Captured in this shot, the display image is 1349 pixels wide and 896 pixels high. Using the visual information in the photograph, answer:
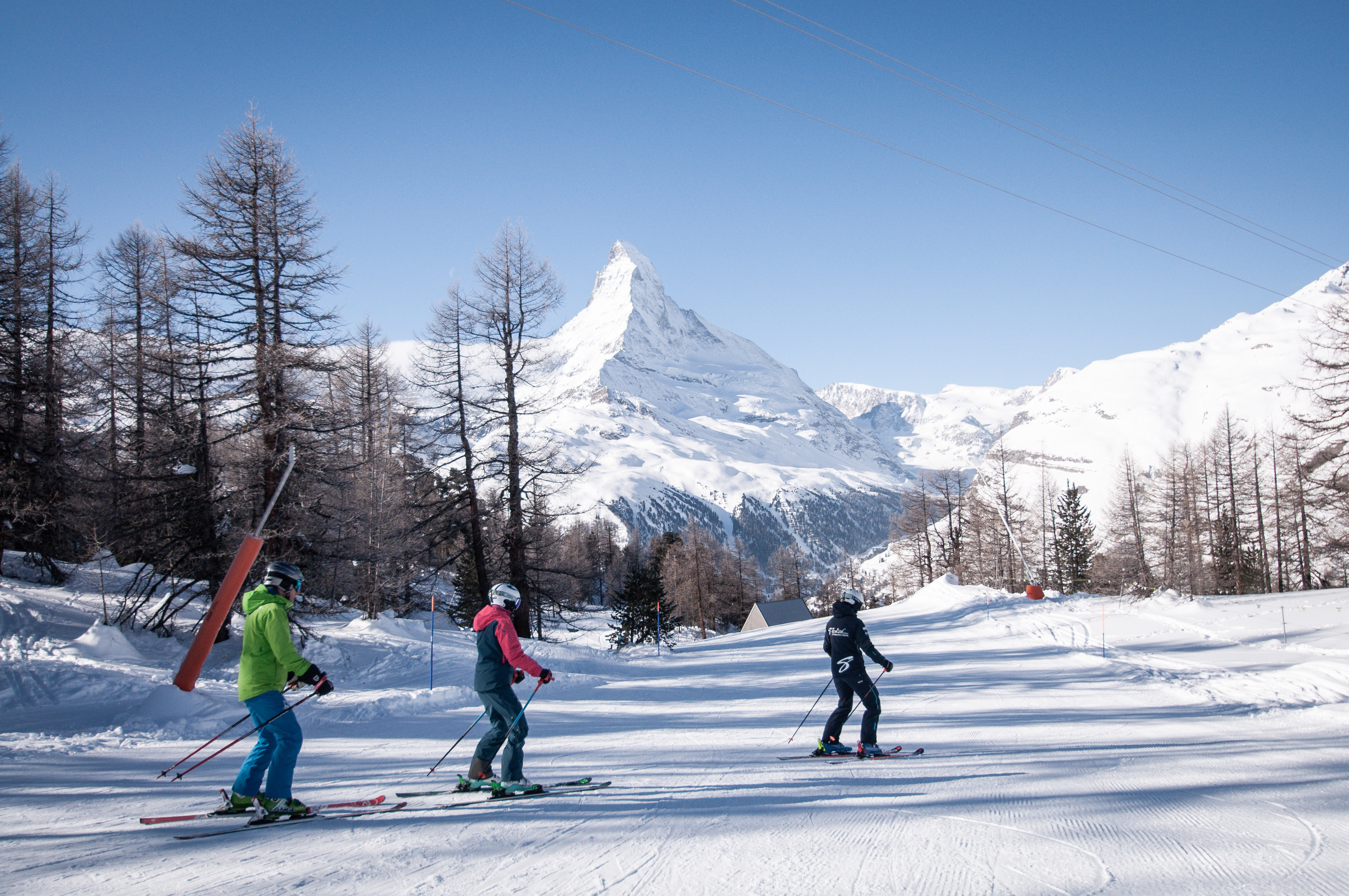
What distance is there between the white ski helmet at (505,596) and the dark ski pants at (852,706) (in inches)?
155

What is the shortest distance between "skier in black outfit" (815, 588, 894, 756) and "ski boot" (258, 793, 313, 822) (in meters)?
5.32

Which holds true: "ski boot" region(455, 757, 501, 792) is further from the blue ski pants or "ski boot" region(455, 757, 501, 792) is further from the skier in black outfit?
the skier in black outfit

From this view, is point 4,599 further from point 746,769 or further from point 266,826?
point 746,769

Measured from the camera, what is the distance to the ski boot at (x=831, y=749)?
27.2 ft

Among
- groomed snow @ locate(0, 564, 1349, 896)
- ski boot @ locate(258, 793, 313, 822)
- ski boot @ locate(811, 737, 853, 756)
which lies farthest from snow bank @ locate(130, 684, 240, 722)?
ski boot @ locate(811, 737, 853, 756)

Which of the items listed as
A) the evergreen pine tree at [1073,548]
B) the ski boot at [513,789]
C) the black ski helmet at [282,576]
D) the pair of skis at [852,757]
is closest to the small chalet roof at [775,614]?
the evergreen pine tree at [1073,548]

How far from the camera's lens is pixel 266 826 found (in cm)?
569

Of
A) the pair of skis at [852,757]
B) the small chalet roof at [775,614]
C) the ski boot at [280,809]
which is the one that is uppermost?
the ski boot at [280,809]

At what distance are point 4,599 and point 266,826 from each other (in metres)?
14.8

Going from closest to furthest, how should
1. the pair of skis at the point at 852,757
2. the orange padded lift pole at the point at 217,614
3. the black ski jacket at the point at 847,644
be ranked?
the pair of skis at the point at 852,757 < the black ski jacket at the point at 847,644 < the orange padded lift pole at the point at 217,614

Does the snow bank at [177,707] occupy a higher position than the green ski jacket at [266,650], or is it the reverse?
the green ski jacket at [266,650]

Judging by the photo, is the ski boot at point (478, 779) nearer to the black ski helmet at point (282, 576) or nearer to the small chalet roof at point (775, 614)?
the black ski helmet at point (282, 576)

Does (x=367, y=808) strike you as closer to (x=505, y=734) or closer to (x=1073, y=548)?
(x=505, y=734)

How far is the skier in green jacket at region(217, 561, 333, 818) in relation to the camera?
591 centimetres
